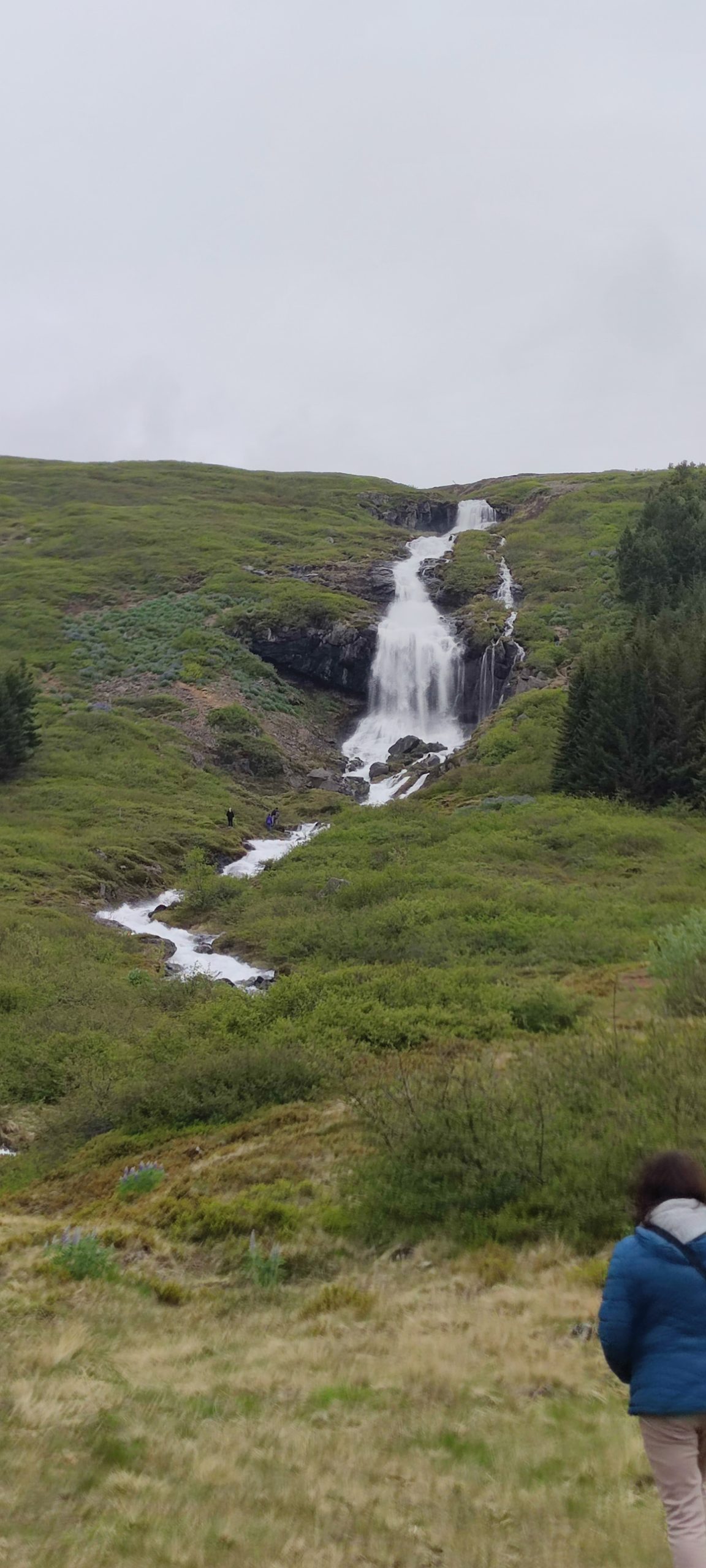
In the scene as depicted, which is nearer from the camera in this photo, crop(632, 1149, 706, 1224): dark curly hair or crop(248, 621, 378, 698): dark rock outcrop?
crop(632, 1149, 706, 1224): dark curly hair

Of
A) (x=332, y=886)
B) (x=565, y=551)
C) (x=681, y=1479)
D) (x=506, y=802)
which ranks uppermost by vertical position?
(x=565, y=551)

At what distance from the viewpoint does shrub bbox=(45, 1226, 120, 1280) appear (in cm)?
693

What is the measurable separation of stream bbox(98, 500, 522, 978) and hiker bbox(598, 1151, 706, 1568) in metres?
21.5

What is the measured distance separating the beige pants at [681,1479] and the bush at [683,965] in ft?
24.7

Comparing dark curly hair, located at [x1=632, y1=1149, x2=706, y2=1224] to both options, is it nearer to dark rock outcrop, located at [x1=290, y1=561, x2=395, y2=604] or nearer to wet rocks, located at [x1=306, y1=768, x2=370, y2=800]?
wet rocks, located at [x1=306, y1=768, x2=370, y2=800]

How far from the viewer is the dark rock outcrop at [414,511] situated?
93375 millimetres

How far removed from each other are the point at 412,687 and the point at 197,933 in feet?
104

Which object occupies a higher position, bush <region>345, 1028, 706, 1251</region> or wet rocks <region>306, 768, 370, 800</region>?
bush <region>345, 1028, 706, 1251</region>

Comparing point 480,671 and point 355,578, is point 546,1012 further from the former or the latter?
point 355,578

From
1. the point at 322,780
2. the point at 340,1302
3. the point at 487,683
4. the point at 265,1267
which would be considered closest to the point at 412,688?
the point at 487,683

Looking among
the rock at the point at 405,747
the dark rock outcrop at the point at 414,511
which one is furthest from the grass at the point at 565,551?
the rock at the point at 405,747

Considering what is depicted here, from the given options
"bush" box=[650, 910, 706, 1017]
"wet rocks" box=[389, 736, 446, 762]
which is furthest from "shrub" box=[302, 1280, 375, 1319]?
"wet rocks" box=[389, 736, 446, 762]

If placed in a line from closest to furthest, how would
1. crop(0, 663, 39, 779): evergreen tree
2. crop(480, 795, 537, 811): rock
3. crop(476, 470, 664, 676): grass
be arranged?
crop(480, 795, 537, 811): rock < crop(0, 663, 39, 779): evergreen tree < crop(476, 470, 664, 676): grass

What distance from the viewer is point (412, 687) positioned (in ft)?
170
